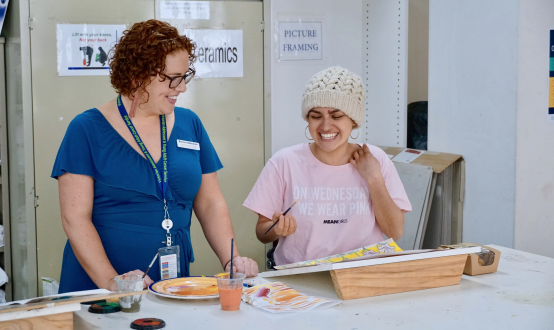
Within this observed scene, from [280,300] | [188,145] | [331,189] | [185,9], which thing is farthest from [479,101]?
[185,9]

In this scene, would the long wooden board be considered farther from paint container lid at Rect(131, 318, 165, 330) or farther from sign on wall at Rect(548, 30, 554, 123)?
sign on wall at Rect(548, 30, 554, 123)

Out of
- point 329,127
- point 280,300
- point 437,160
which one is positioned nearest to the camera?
point 280,300

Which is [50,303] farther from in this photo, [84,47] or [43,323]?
[84,47]

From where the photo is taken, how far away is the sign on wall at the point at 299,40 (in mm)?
3637

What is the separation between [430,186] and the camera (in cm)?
296

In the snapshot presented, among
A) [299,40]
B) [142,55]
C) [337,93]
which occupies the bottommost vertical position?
[337,93]

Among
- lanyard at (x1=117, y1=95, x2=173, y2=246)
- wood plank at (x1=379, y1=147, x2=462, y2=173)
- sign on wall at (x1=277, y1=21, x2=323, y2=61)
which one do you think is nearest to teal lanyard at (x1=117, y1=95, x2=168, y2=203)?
lanyard at (x1=117, y1=95, x2=173, y2=246)

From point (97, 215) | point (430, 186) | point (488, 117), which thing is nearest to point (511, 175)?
point (488, 117)

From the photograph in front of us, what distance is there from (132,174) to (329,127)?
0.73 m

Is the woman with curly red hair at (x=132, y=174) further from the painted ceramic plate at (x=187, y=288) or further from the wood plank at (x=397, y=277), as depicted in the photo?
the wood plank at (x=397, y=277)

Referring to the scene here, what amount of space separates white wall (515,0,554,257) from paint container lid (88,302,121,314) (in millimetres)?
1910

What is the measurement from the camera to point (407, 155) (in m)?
3.23

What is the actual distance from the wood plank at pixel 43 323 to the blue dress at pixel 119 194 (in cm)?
52

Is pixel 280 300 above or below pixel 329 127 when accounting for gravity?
below
